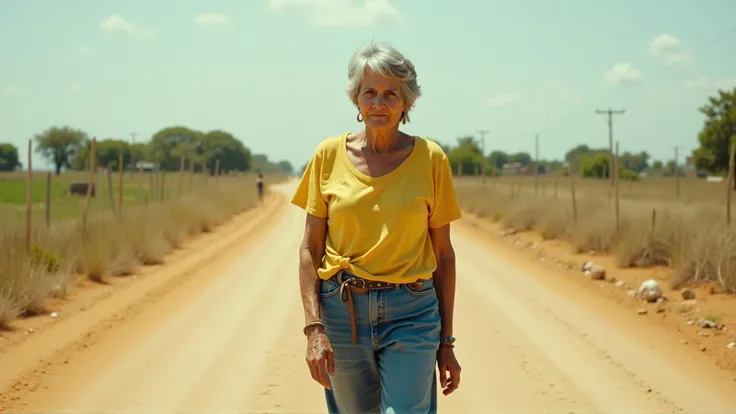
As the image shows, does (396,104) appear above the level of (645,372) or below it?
above

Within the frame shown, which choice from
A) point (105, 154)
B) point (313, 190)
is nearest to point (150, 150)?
point (105, 154)

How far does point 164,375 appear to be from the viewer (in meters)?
6.69

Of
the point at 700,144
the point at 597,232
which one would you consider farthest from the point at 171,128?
the point at 597,232

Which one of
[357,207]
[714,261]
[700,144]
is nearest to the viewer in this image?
[357,207]

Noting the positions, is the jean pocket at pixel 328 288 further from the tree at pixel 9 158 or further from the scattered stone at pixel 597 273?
the tree at pixel 9 158

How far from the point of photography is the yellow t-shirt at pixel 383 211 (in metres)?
3.08

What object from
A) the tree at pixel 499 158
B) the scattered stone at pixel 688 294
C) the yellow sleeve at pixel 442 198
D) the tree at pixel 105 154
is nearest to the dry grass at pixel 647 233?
the scattered stone at pixel 688 294

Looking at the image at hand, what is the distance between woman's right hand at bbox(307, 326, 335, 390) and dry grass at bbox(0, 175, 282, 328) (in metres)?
6.77

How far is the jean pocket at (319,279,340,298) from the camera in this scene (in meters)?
3.15

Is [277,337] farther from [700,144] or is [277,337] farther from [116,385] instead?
[700,144]

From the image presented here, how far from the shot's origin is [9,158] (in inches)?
4158

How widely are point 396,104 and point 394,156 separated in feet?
0.65

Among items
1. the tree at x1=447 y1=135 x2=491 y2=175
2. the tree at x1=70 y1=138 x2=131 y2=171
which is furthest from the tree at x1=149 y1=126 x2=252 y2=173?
the tree at x1=447 y1=135 x2=491 y2=175

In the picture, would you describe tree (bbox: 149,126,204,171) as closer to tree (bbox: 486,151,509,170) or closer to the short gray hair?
tree (bbox: 486,151,509,170)
